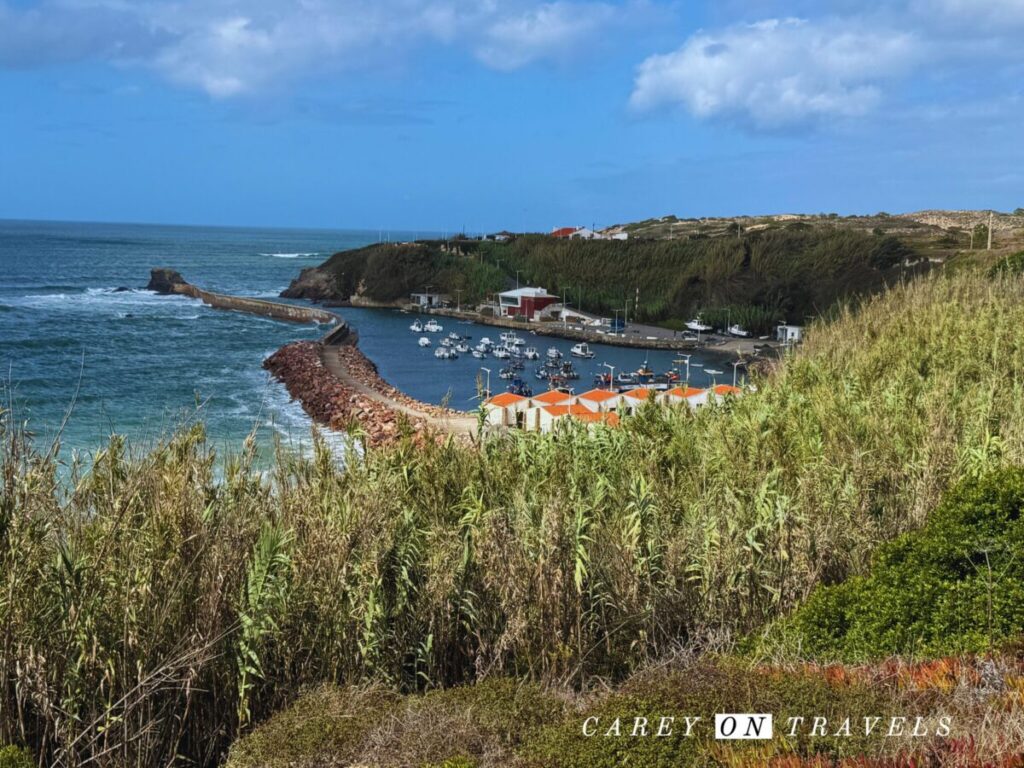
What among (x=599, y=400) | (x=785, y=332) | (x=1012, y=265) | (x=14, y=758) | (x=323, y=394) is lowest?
(x=323, y=394)

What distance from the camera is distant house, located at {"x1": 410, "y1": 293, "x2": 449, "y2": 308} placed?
66.6 m

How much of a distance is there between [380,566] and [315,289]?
67.7 m

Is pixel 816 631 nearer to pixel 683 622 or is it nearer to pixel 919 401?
pixel 683 622

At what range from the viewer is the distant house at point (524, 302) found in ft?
200

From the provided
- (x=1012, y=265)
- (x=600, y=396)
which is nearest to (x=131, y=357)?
→ (x=600, y=396)

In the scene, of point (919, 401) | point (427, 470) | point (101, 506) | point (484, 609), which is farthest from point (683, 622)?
point (919, 401)

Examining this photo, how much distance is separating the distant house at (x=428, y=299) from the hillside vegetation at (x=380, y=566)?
60.2 m

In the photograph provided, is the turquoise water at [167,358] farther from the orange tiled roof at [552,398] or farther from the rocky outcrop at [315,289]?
the orange tiled roof at [552,398]

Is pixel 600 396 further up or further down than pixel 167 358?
further up

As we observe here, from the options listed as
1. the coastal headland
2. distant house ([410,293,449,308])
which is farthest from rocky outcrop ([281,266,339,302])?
the coastal headland

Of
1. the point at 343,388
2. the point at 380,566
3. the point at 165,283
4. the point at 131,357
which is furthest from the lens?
the point at 165,283

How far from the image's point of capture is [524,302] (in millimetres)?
61500

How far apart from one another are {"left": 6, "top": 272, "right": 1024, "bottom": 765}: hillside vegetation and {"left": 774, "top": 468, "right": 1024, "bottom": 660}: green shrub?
1.24 feet

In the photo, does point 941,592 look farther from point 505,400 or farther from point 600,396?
point 600,396
